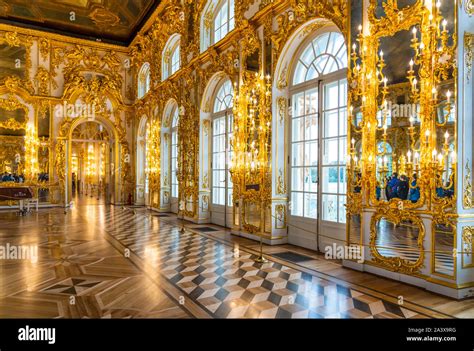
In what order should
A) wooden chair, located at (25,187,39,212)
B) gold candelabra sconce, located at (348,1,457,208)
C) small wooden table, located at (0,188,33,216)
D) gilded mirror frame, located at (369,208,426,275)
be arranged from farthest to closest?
small wooden table, located at (0,188,33,216) → wooden chair, located at (25,187,39,212) → gilded mirror frame, located at (369,208,426,275) → gold candelabra sconce, located at (348,1,457,208)

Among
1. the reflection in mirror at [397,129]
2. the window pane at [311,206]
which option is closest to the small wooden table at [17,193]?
the window pane at [311,206]

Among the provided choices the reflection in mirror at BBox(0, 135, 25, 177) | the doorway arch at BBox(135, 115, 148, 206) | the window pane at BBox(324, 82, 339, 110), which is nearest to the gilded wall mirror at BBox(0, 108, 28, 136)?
the reflection in mirror at BBox(0, 135, 25, 177)

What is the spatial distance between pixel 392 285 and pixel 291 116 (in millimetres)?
3773

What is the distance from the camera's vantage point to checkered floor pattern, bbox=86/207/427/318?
343cm

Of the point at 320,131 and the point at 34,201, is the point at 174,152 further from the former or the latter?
the point at 320,131

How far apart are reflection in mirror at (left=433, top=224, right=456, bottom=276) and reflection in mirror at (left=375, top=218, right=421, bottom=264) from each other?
0.22 meters

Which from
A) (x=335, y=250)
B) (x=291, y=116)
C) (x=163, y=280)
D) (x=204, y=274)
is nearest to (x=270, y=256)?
(x=335, y=250)

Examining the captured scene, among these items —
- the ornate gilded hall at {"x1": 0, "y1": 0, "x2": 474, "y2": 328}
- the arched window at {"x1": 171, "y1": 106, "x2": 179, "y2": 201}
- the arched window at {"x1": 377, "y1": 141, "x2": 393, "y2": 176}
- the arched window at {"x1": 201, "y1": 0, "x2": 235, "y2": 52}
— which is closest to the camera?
the ornate gilded hall at {"x1": 0, "y1": 0, "x2": 474, "y2": 328}

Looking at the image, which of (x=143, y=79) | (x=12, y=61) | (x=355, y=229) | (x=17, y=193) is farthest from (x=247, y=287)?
(x=12, y=61)

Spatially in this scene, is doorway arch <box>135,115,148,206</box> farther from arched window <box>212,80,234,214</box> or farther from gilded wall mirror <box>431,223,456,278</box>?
gilded wall mirror <box>431,223,456,278</box>

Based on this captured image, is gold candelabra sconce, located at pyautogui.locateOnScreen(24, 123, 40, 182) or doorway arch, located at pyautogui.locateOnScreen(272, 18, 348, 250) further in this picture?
gold candelabra sconce, located at pyautogui.locateOnScreen(24, 123, 40, 182)

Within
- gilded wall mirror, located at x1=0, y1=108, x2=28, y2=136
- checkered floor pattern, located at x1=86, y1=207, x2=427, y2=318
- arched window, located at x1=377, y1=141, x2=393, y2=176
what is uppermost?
gilded wall mirror, located at x1=0, y1=108, x2=28, y2=136

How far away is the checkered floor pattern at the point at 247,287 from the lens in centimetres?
343
